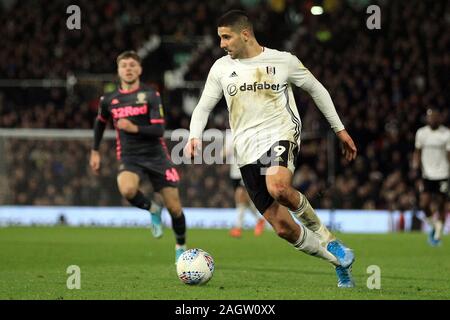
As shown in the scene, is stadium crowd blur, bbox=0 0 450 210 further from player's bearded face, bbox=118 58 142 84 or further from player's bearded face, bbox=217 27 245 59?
player's bearded face, bbox=217 27 245 59

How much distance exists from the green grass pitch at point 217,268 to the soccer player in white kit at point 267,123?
1.52 ft

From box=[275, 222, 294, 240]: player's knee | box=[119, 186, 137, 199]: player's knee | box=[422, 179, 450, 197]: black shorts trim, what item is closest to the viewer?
box=[275, 222, 294, 240]: player's knee

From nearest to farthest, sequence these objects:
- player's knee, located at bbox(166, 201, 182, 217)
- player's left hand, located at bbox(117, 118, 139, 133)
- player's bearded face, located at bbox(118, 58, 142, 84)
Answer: player's left hand, located at bbox(117, 118, 139, 133)
player's knee, located at bbox(166, 201, 182, 217)
player's bearded face, located at bbox(118, 58, 142, 84)

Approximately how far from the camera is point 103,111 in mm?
11719

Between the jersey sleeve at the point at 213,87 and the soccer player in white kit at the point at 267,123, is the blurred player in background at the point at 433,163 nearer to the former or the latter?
the soccer player in white kit at the point at 267,123

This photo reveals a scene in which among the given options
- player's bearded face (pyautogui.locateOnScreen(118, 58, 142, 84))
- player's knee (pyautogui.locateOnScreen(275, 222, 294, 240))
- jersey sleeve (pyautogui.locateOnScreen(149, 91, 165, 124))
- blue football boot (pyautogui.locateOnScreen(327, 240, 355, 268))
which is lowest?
blue football boot (pyautogui.locateOnScreen(327, 240, 355, 268))

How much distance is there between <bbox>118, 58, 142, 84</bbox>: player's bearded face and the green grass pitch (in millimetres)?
2209

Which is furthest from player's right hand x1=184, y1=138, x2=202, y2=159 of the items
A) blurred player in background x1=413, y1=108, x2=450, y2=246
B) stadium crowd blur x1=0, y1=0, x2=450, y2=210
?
stadium crowd blur x1=0, y1=0, x2=450, y2=210

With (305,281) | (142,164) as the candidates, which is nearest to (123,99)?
(142,164)

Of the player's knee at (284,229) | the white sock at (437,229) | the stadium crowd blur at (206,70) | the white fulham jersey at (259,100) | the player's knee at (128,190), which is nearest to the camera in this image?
the player's knee at (284,229)

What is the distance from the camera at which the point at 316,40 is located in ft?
86.0

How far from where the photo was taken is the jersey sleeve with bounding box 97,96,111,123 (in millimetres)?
11656

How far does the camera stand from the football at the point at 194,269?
328 inches

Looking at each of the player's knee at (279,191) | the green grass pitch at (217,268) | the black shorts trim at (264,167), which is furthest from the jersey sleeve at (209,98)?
the green grass pitch at (217,268)
